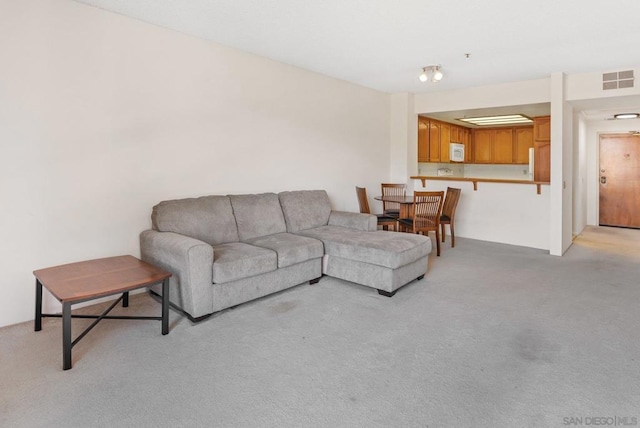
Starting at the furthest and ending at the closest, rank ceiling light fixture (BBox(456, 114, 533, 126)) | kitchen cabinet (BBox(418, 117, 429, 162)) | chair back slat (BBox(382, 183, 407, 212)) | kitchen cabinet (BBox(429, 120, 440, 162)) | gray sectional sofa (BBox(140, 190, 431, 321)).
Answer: kitchen cabinet (BBox(429, 120, 440, 162)), kitchen cabinet (BBox(418, 117, 429, 162)), ceiling light fixture (BBox(456, 114, 533, 126)), chair back slat (BBox(382, 183, 407, 212)), gray sectional sofa (BBox(140, 190, 431, 321))

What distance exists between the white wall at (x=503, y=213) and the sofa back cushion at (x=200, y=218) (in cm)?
368

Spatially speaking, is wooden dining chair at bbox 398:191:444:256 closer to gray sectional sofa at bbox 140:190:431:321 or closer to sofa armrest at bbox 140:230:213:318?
gray sectional sofa at bbox 140:190:431:321

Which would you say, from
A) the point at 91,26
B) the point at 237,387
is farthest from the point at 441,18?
the point at 237,387

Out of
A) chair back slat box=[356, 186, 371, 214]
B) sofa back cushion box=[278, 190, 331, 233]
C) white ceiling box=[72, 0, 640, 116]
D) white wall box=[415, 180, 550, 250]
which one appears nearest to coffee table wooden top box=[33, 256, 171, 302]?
sofa back cushion box=[278, 190, 331, 233]

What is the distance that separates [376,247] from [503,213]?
3.32 meters

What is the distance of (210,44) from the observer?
3926 mm

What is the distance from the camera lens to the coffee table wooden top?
230 centimetres

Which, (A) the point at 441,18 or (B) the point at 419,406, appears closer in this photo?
(B) the point at 419,406

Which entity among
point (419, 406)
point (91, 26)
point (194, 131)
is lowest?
point (419, 406)

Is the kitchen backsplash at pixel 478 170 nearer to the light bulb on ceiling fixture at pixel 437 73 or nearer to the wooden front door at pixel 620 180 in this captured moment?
the wooden front door at pixel 620 180

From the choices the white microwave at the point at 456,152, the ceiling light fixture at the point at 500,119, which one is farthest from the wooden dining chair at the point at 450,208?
the white microwave at the point at 456,152

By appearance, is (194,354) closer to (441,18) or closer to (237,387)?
(237,387)

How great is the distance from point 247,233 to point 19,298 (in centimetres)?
191

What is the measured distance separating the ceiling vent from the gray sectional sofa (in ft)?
11.1
